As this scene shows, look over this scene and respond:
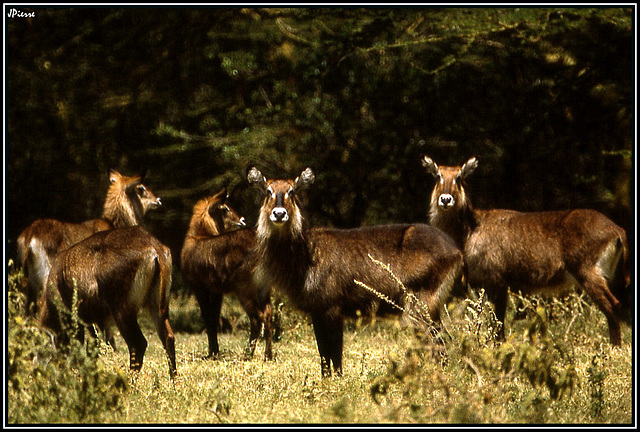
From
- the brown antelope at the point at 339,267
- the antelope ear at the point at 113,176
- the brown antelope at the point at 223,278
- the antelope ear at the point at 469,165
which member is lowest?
the brown antelope at the point at 223,278

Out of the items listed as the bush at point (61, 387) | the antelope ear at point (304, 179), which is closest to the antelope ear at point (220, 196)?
the antelope ear at point (304, 179)

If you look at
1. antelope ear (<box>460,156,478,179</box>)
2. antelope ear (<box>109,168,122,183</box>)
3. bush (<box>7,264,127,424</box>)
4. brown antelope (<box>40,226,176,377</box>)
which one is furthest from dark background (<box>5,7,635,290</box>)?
bush (<box>7,264,127,424</box>)

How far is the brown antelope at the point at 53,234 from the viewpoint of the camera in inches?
352

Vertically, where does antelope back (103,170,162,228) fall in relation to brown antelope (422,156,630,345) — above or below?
above

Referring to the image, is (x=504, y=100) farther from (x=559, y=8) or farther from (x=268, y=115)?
(x=268, y=115)

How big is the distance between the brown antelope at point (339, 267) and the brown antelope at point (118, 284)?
2.78 ft

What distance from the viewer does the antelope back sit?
9.56 m

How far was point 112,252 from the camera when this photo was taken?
21.7 ft

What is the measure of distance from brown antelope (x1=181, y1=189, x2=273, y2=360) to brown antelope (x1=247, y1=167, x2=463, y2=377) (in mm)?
1409

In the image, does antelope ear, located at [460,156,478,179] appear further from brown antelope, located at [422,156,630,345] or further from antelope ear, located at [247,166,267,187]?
antelope ear, located at [247,166,267,187]

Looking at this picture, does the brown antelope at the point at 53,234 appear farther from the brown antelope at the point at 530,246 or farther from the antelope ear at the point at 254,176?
the brown antelope at the point at 530,246

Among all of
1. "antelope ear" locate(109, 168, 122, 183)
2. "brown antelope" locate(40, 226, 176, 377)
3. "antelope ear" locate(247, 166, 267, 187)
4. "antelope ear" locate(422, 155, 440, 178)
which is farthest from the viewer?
"antelope ear" locate(109, 168, 122, 183)

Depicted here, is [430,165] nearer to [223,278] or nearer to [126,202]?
[223,278]

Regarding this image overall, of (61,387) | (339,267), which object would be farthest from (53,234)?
(61,387)
